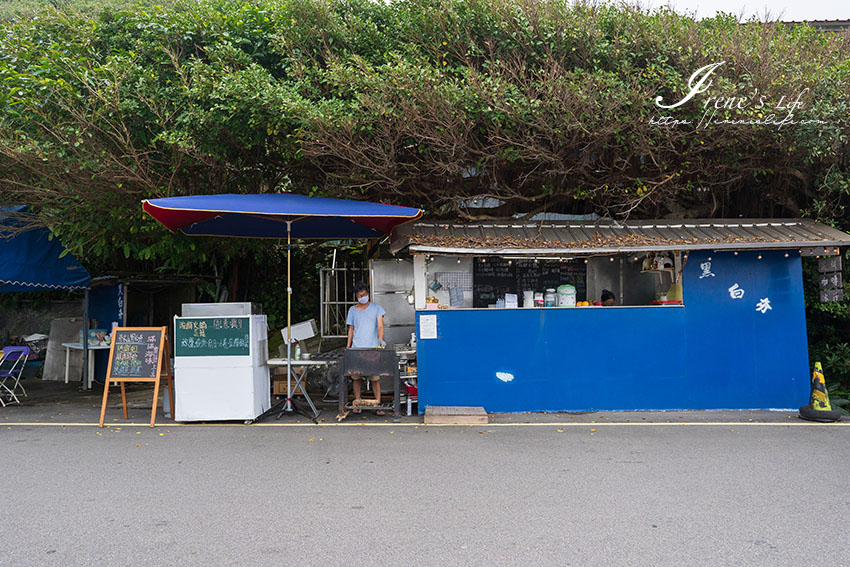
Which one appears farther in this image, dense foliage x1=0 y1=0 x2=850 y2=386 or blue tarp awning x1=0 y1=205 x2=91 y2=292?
blue tarp awning x1=0 y1=205 x2=91 y2=292

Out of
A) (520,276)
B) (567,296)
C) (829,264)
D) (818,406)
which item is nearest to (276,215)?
(520,276)

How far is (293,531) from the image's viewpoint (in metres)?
4.07

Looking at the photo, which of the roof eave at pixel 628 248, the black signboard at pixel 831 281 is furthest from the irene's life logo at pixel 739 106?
the black signboard at pixel 831 281

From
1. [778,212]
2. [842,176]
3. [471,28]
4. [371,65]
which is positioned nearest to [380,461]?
[371,65]

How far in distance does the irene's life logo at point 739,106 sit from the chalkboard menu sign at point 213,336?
6.51 meters

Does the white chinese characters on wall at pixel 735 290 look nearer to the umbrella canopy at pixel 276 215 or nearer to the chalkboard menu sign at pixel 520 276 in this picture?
the chalkboard menu sign at pixel 520 276

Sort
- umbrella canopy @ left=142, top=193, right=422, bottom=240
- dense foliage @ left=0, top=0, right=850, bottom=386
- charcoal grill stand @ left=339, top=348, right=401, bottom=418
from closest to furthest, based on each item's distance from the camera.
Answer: umbrella canopy @ left=142, top=193, right=422, bottom=240, charcoal grill stand @ left=339, top=348, right=401, bottom=418, dense foliage @ left=0, top=0, right=850, bottom=386

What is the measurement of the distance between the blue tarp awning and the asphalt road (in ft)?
14.0

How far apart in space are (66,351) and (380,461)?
10.3 m

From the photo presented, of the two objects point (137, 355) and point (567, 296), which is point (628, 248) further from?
point (137, 355)

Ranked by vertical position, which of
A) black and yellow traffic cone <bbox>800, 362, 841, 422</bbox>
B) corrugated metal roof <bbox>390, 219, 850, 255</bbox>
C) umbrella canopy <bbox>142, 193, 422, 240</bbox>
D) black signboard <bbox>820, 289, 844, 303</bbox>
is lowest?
black and yellow traffic cone <bbox>800, 362, 841, 422</bbox>

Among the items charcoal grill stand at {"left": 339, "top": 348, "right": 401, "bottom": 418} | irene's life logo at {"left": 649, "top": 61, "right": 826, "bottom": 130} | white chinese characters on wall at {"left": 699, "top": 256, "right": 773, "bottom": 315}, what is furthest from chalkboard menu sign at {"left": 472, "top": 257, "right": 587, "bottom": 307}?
irene's life logo at {"left": 649, "top": 61, "right": 826, "bottom": 130}

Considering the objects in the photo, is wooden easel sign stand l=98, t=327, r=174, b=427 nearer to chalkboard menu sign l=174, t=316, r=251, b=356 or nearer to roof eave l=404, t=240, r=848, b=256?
chalkboard menu sign l=174, t=316, r=251, b=356

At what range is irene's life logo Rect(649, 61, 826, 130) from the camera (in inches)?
316
